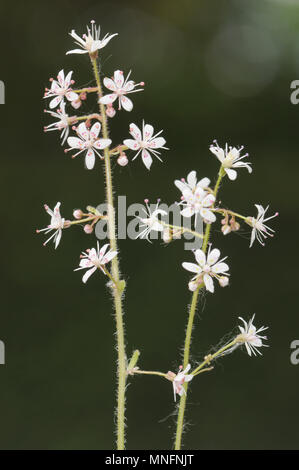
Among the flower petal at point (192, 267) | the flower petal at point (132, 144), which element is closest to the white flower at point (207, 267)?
the flower petal at point (192, 267)

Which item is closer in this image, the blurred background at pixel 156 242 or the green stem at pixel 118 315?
the green stem at pixel 118 315

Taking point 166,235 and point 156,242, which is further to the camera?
point 156,242

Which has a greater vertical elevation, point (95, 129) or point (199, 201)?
point (95, 129)

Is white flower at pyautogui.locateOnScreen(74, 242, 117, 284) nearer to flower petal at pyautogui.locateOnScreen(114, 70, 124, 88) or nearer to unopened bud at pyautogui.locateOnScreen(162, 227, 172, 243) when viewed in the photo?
unopened bud at pyautogui.locateOnScreen(162, 227, 172, 243)

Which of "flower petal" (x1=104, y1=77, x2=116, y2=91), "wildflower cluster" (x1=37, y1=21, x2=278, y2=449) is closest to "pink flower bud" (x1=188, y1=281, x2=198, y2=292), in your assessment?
"wildflower cluster" (x1=37, y1=21, x2=278, y2=449)

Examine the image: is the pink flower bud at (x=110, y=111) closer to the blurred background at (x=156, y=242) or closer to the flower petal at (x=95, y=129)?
the flower petal at (x=95, y=129)

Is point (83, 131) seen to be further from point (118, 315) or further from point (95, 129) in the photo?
point (118, 315)

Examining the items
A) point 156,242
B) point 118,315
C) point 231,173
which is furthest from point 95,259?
point 156,242

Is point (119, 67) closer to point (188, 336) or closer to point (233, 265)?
point (233, 265)

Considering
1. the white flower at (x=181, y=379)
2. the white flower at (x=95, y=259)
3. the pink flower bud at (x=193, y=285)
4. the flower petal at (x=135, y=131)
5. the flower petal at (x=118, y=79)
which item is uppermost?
the flower petal at (x=118, y=79)

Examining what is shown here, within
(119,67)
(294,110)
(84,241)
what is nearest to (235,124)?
(294,110)
